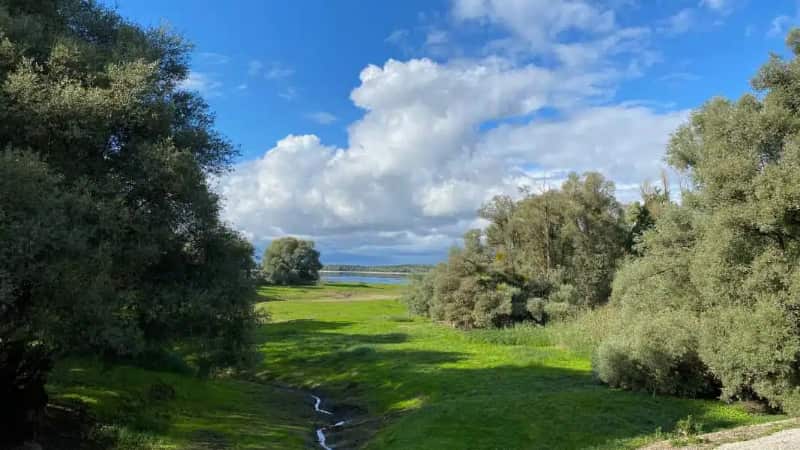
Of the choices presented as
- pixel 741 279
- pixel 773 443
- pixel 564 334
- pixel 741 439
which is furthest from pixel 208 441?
pixel 564 334

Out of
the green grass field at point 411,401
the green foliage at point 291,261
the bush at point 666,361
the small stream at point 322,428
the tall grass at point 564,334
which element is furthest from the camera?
the green foliage at point 291,261

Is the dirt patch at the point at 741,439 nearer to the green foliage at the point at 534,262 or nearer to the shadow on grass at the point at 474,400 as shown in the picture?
the shadow on grass at the point at 474,400

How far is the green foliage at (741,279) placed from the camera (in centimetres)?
2147

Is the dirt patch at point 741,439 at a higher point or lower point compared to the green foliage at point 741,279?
lower

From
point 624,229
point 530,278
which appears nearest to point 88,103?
point 530,278

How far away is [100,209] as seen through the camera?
15641mm

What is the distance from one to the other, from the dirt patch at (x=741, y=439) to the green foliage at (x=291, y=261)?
142782 millimetres

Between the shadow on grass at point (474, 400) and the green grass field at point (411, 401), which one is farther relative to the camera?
the green grass field at point (411, 401)

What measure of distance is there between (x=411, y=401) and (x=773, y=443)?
18.1 meters

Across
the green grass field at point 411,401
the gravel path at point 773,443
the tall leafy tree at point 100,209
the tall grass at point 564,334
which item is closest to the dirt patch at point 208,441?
the green grass field at point 411,401

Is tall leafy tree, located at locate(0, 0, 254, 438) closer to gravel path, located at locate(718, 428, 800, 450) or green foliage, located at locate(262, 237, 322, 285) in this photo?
gravel path, located at locate(718, 428, 800, 450)

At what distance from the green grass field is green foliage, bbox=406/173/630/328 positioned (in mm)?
9184

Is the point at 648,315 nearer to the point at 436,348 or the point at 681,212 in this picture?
the point at 681,212

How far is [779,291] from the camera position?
22.0 m
